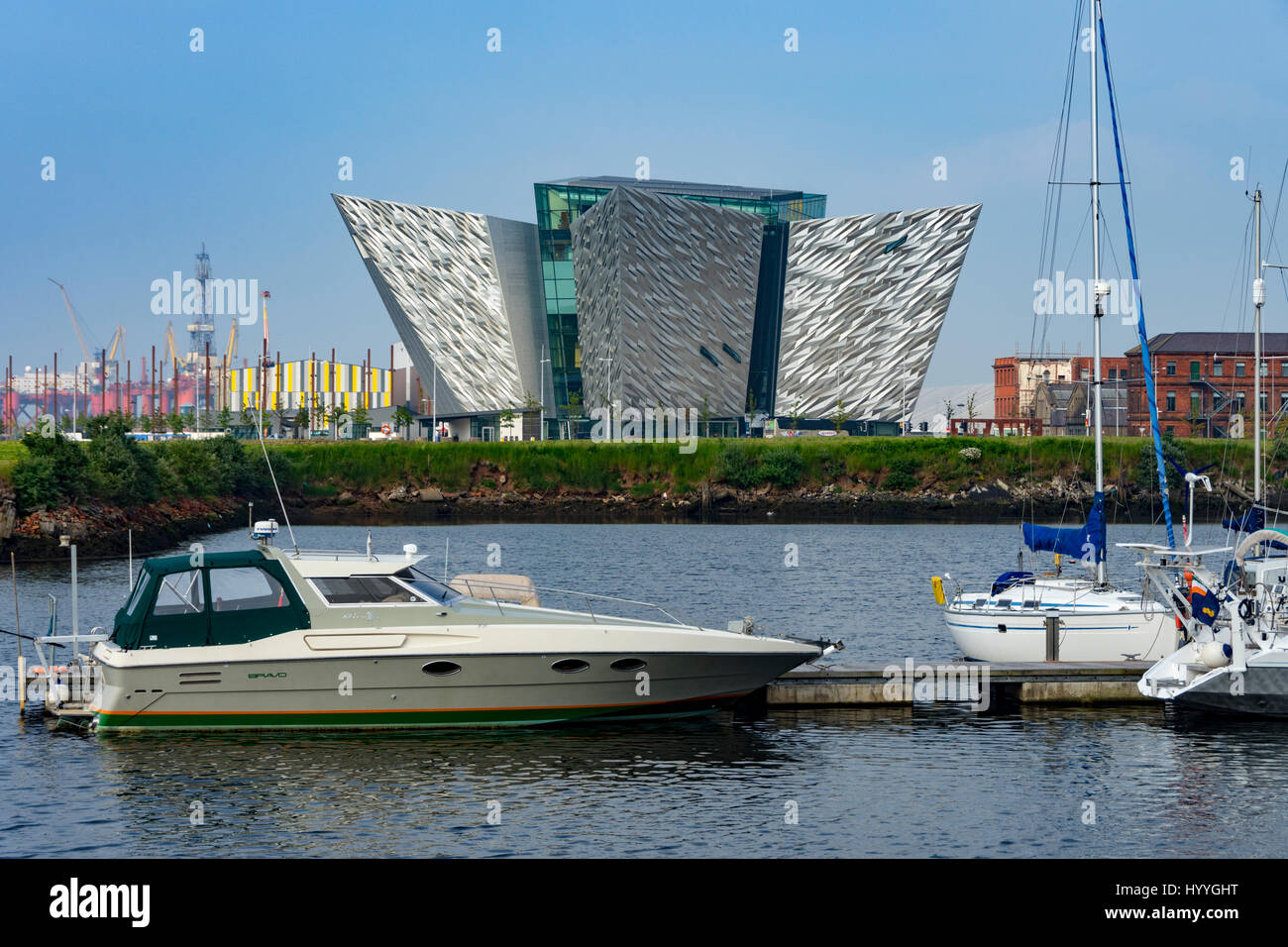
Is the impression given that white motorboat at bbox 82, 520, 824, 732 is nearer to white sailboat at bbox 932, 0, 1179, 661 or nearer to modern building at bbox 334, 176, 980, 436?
white sailboat at bbox 932, 0, 1179, 661

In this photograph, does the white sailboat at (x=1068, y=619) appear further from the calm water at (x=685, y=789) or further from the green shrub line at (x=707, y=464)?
the green shrub line at (x=707, y=464)

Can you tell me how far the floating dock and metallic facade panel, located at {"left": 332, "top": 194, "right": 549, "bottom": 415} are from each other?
308ft

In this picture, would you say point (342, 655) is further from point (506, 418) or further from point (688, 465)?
point (506, 418)

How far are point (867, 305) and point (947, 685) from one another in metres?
95.1

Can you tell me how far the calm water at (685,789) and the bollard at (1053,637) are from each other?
7.40 ft

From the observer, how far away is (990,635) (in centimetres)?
2564

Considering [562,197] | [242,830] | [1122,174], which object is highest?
[562,197]

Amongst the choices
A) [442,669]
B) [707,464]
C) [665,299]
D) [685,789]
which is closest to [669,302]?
[665,299]

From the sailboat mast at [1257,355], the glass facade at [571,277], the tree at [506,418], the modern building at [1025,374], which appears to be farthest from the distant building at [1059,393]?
the sailboat mast at [1257,355]

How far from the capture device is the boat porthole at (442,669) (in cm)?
2000

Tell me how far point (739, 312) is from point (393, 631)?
96.6 m

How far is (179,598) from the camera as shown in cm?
2009
